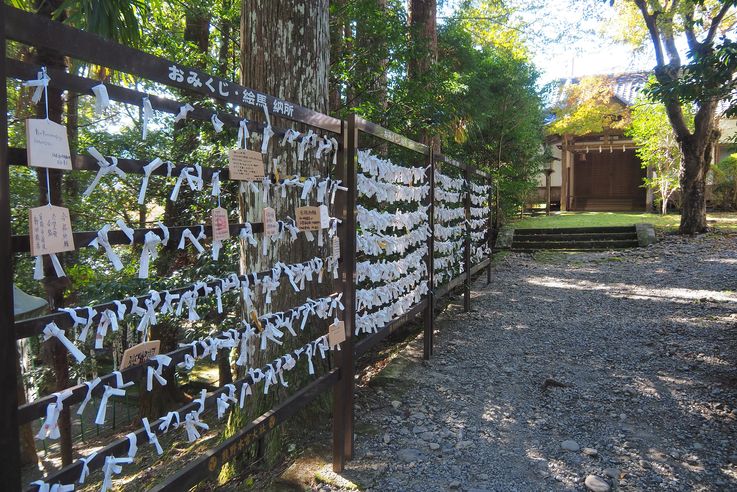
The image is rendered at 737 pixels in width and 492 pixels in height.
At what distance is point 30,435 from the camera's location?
5.20m

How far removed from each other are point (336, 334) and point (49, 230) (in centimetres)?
159

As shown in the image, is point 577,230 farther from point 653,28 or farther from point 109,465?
point 109,465

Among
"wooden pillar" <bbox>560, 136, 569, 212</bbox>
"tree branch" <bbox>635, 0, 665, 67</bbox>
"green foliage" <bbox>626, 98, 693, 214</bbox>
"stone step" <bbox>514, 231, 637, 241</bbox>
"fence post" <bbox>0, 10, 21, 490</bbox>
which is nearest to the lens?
"fence post" <bbox>0, 10, 21, 490</bbox>

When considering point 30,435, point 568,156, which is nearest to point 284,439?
point 30,435

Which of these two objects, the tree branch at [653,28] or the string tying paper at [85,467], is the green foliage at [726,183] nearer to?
the tree branch at [653,28]

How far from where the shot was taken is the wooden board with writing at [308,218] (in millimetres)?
2283

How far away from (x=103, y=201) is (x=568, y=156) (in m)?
18.2

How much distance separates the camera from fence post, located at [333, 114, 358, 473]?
258 cm

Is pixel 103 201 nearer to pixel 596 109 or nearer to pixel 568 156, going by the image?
pixel 596 109

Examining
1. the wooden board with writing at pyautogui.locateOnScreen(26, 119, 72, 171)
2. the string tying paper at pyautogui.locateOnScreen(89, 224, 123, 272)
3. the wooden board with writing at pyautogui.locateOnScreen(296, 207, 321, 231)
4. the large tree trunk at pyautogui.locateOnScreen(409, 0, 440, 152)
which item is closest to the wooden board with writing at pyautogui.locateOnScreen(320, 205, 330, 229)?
the wooden board with writing at pyautogui.locateOnScreen(296, 207, 321, 231)

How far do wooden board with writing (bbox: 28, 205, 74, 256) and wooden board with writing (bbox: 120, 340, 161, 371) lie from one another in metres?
0.42

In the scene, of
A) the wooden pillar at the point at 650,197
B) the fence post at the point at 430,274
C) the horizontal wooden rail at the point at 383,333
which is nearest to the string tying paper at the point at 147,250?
the horizontal wooden rail at the point at 383,333

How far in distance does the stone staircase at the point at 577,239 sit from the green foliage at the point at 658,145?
3.99 meters

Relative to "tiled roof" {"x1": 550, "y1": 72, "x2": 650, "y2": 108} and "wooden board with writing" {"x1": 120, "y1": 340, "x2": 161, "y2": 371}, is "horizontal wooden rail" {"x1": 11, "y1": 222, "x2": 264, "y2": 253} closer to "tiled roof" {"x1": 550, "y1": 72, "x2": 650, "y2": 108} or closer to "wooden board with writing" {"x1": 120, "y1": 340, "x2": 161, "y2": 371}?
"wooden board with writing" {"x1": 120, "y1": 340, "x2": 161, "y2": 371}
